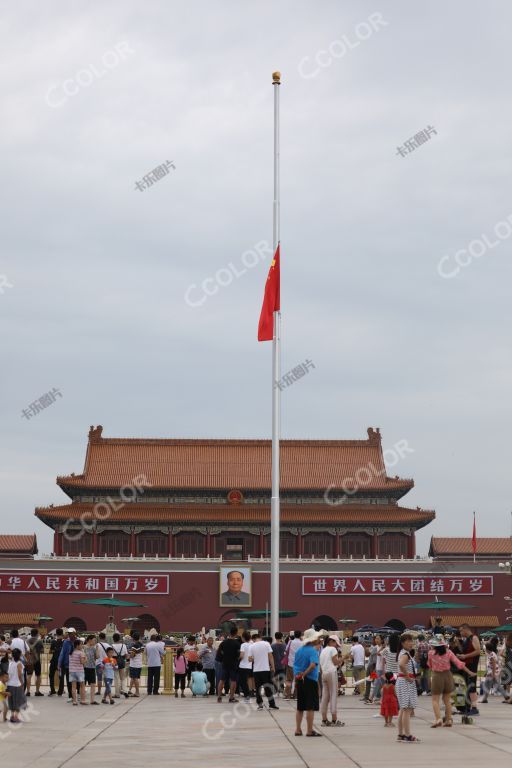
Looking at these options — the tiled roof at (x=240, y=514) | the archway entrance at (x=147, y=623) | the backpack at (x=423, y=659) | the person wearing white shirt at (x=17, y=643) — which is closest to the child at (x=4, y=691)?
the person wearing white shirt at (x=17, y=643)

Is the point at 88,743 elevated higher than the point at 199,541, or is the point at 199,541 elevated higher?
the point at 199,541

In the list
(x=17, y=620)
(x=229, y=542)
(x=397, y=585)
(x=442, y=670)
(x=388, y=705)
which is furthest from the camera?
(x=229, y=542)

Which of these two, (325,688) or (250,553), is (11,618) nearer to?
(250,553)

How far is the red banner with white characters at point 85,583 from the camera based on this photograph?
2057 inches

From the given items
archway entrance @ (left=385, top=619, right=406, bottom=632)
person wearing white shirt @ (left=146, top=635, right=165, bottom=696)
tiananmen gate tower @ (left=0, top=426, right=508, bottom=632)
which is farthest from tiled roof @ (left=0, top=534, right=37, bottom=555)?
person wearing white shirt @ (left=146, top=635, right=165, bottom=696)

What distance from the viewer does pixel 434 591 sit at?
52.8 meters

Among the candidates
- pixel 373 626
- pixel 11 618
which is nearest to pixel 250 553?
pixel 373 626

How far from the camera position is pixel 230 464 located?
58562 mm

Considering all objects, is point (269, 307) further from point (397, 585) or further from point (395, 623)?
point (395, 623)

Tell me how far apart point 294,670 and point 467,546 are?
51726mm

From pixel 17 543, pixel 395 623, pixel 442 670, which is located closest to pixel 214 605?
pixel 395 623

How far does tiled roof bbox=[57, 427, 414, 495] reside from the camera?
187 ft

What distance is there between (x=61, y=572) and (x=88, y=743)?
128ft

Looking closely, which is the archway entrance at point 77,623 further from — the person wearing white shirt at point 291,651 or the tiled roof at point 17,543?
the person wearing white shirt at point 291,651
